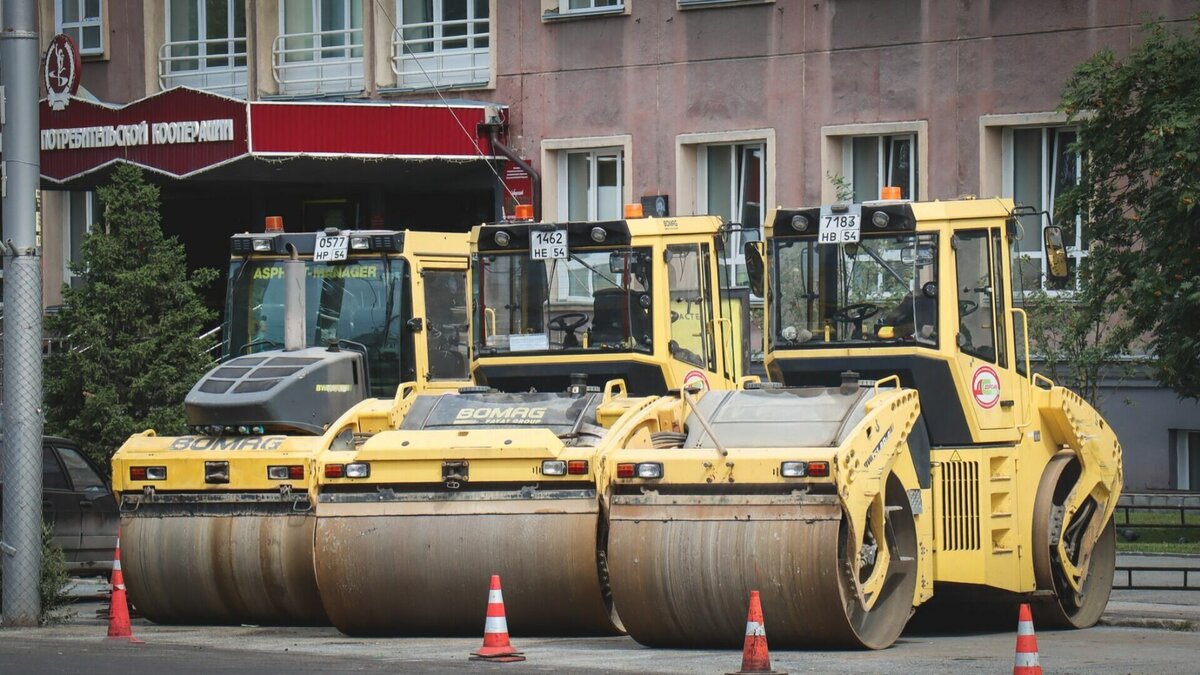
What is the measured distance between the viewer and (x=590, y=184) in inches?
1217

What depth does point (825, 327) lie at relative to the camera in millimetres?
15133

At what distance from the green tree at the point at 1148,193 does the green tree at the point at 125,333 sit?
10.1 m

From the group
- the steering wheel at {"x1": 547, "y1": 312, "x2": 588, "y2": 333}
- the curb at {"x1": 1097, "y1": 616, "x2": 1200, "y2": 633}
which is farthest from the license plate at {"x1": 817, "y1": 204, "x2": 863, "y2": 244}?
the curb at {"x1": 1097, "y1": 616, "x2": 1200, "y2": 633}

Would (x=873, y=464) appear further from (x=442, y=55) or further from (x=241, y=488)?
(x=442, y=55)

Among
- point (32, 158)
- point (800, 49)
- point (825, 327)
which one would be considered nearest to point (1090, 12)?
point (800, 49)

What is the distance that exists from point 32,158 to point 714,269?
213 inches

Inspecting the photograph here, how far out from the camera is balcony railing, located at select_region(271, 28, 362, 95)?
108 ft

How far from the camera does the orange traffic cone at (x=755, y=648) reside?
1154cm

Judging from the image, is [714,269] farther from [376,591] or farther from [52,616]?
[52,616]

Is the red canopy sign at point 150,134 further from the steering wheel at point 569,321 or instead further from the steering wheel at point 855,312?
the steering wheel at point 855,312

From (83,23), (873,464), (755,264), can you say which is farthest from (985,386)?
(83,23)

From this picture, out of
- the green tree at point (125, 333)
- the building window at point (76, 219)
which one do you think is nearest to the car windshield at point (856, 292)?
the green tree at point (125, 333)

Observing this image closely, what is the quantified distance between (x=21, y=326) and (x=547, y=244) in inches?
160

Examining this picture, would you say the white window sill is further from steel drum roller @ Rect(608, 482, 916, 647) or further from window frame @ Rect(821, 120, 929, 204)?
steel drum roller @ Rect(608, 482, 916, 647)
